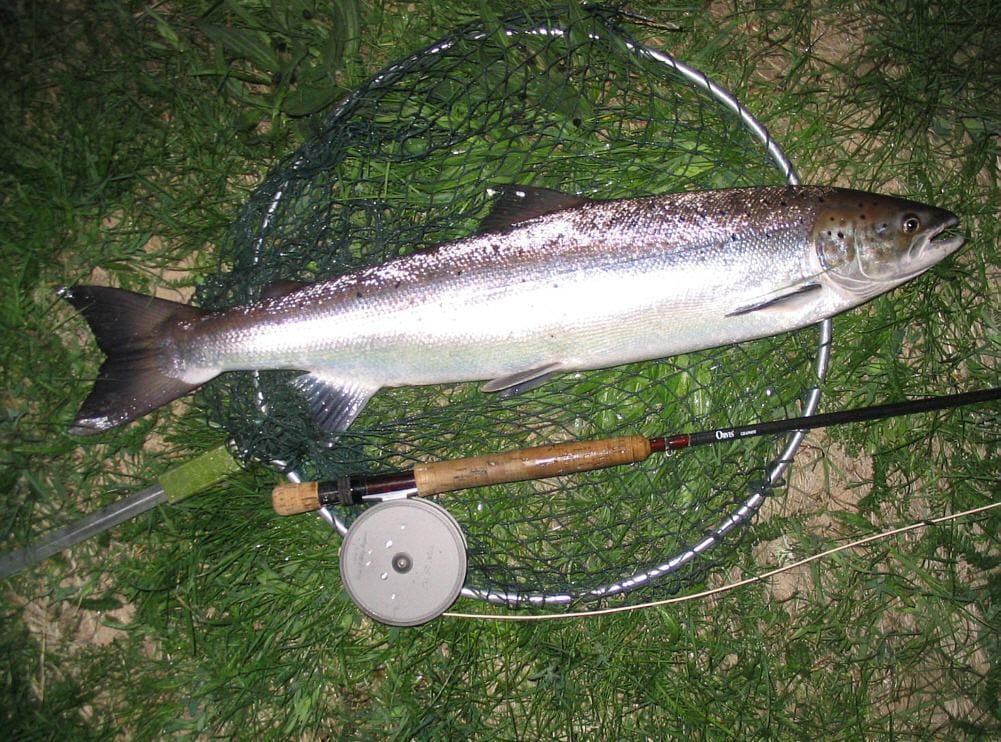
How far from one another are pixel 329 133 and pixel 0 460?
87.2 inches

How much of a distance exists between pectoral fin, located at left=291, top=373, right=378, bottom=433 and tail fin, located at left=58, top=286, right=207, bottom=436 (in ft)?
1.69

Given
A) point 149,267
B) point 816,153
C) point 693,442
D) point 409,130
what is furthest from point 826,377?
point 149,267

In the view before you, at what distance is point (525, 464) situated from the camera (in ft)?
8.38

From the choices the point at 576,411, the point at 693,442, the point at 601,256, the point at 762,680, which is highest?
the point at 601,256

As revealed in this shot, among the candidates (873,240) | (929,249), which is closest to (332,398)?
(873,240)

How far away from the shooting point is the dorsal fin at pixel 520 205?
265 centimetres

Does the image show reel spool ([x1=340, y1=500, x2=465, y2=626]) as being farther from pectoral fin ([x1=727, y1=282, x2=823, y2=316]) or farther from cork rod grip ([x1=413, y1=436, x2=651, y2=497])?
pectoral fin ([x1=727, y1=282, x2=823, y2=316])

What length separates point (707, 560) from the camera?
2.88 m

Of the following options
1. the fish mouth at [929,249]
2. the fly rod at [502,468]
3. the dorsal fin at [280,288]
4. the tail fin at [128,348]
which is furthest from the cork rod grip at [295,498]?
the fish mouth at [929,249]

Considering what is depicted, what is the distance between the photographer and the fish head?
2623mm

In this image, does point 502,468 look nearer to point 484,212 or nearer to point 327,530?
point 327,530

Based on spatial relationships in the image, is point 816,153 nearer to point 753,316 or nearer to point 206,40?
point 753,316

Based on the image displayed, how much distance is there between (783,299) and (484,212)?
1.42m

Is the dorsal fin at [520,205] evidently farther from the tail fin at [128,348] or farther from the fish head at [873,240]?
the tail fin at [128,348]
